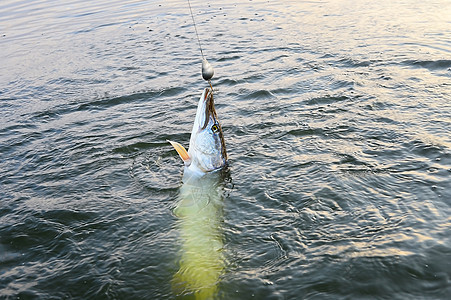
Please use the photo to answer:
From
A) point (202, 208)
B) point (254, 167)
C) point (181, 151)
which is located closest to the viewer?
point (181, 151)

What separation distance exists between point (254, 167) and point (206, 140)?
955 millimetres

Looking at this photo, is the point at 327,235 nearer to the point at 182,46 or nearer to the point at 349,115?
the point at 349,115

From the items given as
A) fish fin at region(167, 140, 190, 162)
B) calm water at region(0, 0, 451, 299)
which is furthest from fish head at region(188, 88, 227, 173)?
calm water at region(0, 0, 451, 299)

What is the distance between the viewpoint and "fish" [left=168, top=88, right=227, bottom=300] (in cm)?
354

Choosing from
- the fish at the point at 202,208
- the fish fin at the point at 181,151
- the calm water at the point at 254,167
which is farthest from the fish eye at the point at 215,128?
the calm water at the point at 254,167

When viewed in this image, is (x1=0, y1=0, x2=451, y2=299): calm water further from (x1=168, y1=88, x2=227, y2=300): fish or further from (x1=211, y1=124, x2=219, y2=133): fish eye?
(x1=211, y1=124, x2=219, y2=133): fish eye

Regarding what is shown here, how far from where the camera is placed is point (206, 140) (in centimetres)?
440

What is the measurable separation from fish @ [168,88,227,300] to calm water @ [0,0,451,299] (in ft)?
0.28

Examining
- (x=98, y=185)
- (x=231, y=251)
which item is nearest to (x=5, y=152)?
(x=98, y=185)

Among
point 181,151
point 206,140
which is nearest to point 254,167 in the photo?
point 206,140

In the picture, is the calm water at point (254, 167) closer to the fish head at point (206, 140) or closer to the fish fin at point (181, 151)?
the fish head at point (206, 140)

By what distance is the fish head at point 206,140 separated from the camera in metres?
4.21

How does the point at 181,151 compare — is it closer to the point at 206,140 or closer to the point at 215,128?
the point at 206,140

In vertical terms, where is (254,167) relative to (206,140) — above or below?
below
